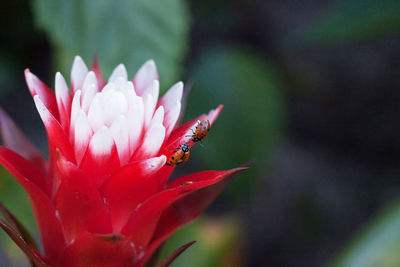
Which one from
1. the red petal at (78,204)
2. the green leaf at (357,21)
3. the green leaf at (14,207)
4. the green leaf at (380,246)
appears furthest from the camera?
the green leaf at (357,21)

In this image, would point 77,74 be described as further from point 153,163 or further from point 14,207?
point 14,207

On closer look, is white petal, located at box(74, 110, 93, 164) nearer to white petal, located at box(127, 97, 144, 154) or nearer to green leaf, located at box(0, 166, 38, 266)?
white petal, located at box(127, 97, 144, 154)

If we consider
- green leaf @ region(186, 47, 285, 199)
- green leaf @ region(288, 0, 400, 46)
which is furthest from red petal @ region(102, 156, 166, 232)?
green leaf @ region(288, 0, 400, 46)

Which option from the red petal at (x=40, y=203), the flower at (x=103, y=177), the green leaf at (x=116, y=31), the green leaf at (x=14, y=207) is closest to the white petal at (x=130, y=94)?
the flower at (x=103, y=177)

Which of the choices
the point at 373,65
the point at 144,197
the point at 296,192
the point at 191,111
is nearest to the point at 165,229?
the point at 144,197

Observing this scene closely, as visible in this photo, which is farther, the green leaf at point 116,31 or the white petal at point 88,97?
the green leaf at point 116,31

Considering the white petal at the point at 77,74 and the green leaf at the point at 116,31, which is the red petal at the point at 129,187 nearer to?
the white petal at the point at 77,74

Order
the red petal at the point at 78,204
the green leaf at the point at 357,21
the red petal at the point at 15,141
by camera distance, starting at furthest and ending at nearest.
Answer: the green leaf at the point at 357,21 → the red petal at the point at 15,141 → the red petal at the point at 78,204

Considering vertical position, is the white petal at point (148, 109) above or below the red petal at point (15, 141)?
above

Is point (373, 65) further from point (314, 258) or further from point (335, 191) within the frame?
point (314, 258)

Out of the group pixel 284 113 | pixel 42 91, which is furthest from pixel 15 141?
pixel 284 113
